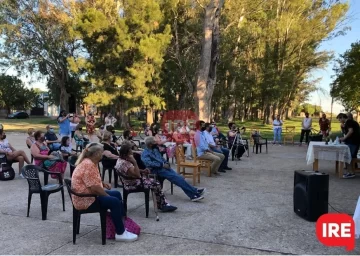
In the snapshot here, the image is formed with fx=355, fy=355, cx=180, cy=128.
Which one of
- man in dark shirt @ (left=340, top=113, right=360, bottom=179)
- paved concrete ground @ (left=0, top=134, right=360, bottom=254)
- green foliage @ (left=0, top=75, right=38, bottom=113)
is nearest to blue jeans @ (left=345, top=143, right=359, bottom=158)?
man in dark shirt @ (left=340, top=113, right=360, bottom=179)

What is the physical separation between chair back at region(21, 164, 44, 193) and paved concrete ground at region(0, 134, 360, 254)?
44cm

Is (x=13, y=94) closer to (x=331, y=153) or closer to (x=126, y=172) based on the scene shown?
(x=331, y=153)

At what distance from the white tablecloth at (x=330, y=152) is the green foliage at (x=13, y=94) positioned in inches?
2392

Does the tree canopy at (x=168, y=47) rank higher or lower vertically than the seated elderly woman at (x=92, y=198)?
higher

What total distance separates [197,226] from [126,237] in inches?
43.2

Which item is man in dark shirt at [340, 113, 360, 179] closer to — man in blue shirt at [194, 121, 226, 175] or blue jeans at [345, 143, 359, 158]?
blue jeans at [345, 143, 359, 158]

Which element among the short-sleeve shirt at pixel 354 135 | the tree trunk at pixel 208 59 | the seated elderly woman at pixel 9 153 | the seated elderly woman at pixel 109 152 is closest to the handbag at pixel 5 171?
the seated elderly woman at pixel 9 153

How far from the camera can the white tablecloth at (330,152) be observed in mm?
8914

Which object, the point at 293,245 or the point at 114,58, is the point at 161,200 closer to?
the point at 293,245

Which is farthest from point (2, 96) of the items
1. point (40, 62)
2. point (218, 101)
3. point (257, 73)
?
point (257, 73)

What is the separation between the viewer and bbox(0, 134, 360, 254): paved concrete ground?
4184 millimetres

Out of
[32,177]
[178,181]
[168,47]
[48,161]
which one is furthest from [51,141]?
[168,47]

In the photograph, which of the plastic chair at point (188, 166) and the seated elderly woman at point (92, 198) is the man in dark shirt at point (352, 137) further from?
the seated elderly woman at point (92, 198)

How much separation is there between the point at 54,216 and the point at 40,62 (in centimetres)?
3051
